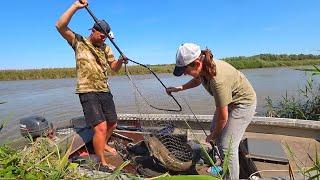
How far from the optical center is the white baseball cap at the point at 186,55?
10.8 ft

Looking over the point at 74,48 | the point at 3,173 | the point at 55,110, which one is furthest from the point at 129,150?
the point at 55,110

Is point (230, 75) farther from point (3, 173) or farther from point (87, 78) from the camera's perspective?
point (3, 173)

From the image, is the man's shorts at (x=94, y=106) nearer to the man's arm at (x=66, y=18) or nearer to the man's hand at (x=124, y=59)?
the man's hand at (x=124, y=59)

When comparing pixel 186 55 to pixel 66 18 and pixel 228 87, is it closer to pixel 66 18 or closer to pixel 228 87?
pixel 228 87

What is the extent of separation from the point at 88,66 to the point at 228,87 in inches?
74.2

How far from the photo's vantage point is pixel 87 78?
4512mm

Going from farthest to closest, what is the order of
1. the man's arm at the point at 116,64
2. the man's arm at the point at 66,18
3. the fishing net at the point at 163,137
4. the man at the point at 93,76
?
the man's arm at the point at 116,64, the man at the point at 93,76, the man's arm at the point at 66,18, the fishing net at the point at 163,137

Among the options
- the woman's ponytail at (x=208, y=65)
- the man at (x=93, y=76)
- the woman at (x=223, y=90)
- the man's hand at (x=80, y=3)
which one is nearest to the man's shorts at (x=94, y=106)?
the man at (x=93, y=76)

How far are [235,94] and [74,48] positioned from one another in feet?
6.86

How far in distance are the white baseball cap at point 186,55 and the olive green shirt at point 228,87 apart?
265mm

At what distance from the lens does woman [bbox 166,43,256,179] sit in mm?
3340

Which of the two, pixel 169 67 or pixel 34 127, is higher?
pixel 34 127

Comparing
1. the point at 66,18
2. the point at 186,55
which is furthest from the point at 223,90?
the point at 66,18

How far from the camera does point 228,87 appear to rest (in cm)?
341
